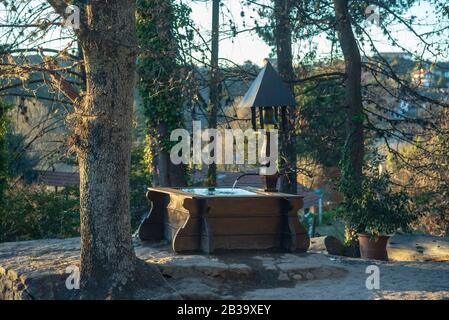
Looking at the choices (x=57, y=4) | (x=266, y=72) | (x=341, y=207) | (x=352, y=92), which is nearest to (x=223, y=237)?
(x=266, y=72)

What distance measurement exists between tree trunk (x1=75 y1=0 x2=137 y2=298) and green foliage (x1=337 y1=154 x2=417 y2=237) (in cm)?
473

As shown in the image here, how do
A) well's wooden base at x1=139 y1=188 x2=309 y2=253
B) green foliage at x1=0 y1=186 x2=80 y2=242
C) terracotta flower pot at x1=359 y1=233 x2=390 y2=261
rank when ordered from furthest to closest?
green foliage at x1=0 y1=186 x2=80 y2=242 < terracotta flower pot at x1=359 y1=233 x2=390 y2=261 < well's wooden base at x1=139 y1=188 x2=309 y2=253

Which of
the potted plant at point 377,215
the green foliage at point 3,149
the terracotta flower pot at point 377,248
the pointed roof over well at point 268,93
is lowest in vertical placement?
the terracotta flower pot at point 377,248

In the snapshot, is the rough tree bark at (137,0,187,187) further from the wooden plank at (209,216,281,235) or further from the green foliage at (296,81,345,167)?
the wooden plank at (209,216,281,235)

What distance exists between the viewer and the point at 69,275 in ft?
24.2

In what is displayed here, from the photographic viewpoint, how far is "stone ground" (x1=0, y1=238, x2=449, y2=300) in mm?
7141

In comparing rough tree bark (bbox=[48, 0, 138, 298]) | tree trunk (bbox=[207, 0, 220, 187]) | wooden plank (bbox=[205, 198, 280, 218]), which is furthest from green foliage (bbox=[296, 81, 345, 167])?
rough tree bark (bbox=[48, 0, 138, 298])

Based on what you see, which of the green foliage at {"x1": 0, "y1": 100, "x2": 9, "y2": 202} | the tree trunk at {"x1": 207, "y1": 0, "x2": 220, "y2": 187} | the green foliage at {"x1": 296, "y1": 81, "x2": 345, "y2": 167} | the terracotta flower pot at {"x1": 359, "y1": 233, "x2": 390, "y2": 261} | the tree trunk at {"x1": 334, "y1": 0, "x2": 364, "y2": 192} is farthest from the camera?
→ the green foliage at {"x1": 0, "y1": 100, "x2": 9, "y2": 202}

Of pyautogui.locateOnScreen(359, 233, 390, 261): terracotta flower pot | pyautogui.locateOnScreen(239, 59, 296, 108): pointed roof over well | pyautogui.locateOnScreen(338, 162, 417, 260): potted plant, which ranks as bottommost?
pyautogui.locateOnScreen(359, 233, 390, 261): terracotta flower pot

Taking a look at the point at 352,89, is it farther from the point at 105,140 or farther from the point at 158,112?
the point at 105,140

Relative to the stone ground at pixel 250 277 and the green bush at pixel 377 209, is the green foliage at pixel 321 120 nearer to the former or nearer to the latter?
the green bush at pixel 377 209

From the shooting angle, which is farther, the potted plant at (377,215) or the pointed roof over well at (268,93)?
the potted plant at (377,215)

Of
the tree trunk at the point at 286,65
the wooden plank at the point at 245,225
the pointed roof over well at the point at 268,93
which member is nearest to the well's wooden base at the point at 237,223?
the wooden plank at the point at 245,225

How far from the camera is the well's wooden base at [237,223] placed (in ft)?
27.9
